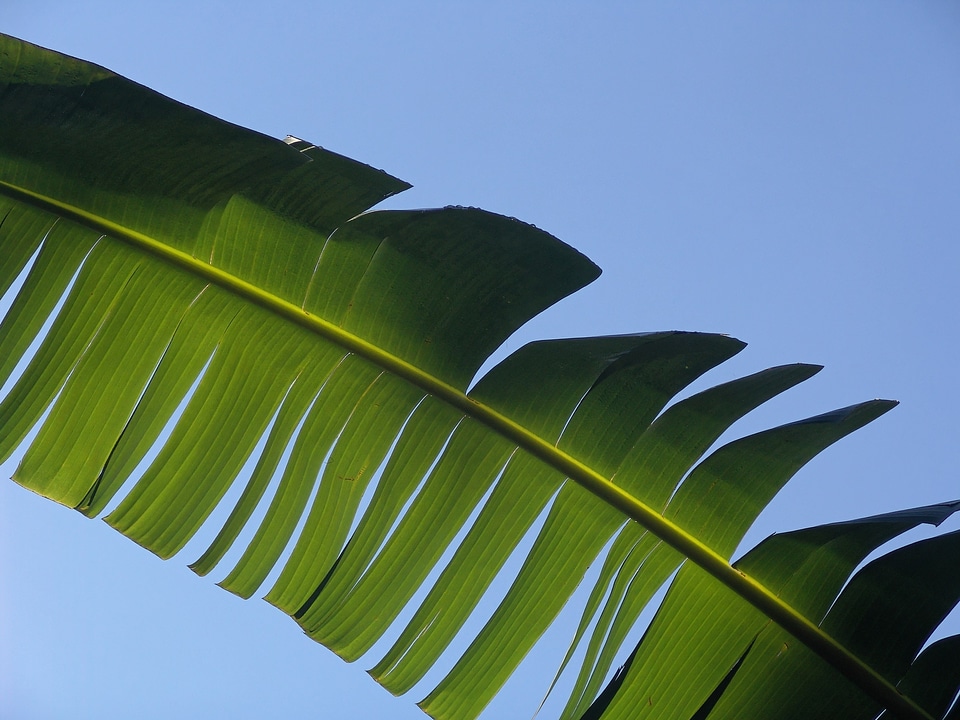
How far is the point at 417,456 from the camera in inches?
26.8

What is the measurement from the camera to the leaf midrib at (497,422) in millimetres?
653

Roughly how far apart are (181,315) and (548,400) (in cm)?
40

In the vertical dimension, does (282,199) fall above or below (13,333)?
above

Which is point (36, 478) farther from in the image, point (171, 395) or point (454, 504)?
point (454, 504)

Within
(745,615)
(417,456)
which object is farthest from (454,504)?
(745,615)

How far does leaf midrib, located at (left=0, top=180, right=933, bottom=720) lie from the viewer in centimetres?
65

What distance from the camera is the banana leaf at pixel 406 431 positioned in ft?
2.03

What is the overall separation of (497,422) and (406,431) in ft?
0.32

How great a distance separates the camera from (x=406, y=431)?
678 millimetres

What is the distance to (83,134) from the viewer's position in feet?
2.02

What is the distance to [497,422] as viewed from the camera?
667 millimetres

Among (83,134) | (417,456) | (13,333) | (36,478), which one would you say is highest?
(83,134)

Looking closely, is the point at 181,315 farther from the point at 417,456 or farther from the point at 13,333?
the point at 417,456

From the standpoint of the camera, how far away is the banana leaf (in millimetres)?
618
